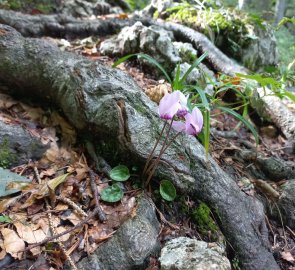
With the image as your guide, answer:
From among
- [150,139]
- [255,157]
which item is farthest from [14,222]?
[255,157]

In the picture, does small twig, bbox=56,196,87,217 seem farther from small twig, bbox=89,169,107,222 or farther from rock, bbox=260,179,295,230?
rock, bbox=260,179,295,230

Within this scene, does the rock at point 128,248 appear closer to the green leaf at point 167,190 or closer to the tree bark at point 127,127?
the green leaf at point 167,190

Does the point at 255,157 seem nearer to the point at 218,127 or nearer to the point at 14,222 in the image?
the point at 218,127

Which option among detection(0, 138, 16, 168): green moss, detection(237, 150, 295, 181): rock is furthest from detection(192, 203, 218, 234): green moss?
detection(0, 138, 16, 168): green moss

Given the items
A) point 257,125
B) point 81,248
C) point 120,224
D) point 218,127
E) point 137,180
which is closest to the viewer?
point 81,248

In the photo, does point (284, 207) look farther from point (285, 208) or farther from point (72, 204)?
point (72, 204)

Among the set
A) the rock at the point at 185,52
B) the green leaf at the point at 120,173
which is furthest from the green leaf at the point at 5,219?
the rock at the point at 185,52
